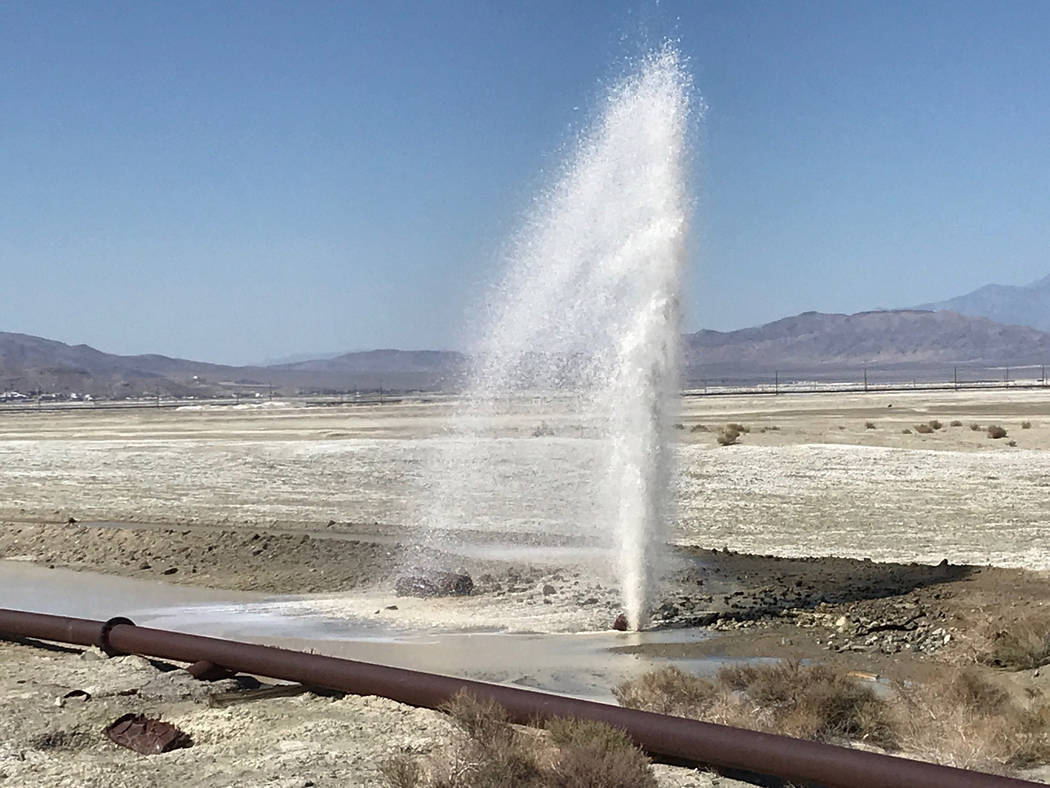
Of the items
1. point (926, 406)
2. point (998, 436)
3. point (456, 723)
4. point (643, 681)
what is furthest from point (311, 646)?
point (926, 406)

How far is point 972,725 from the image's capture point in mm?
8117

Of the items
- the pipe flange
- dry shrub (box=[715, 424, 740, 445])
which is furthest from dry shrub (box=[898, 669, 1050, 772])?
dry shrub (box=[715, 424, 740, 445])

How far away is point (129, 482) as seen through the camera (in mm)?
32875

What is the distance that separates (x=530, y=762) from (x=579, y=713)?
0.94 metres

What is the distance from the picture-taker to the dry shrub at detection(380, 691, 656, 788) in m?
6.74

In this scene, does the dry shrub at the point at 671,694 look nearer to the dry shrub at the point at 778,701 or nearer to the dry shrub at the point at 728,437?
the dry shrub at the point at 778,701

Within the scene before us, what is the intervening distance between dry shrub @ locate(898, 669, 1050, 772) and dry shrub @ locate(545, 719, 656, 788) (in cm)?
198

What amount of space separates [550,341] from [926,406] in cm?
6226

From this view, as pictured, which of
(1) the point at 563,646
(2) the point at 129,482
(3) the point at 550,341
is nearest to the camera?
(1) the point at 563,646

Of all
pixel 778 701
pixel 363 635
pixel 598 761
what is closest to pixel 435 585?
pixel 363 635

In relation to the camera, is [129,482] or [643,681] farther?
[129,482]

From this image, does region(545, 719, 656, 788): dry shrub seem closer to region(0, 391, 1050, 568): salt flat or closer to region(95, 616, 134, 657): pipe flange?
region(95, 616, 134, 657): pipe flange

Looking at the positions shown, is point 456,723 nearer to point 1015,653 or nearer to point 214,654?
point 214,654

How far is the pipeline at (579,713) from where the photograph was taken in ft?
21.9
